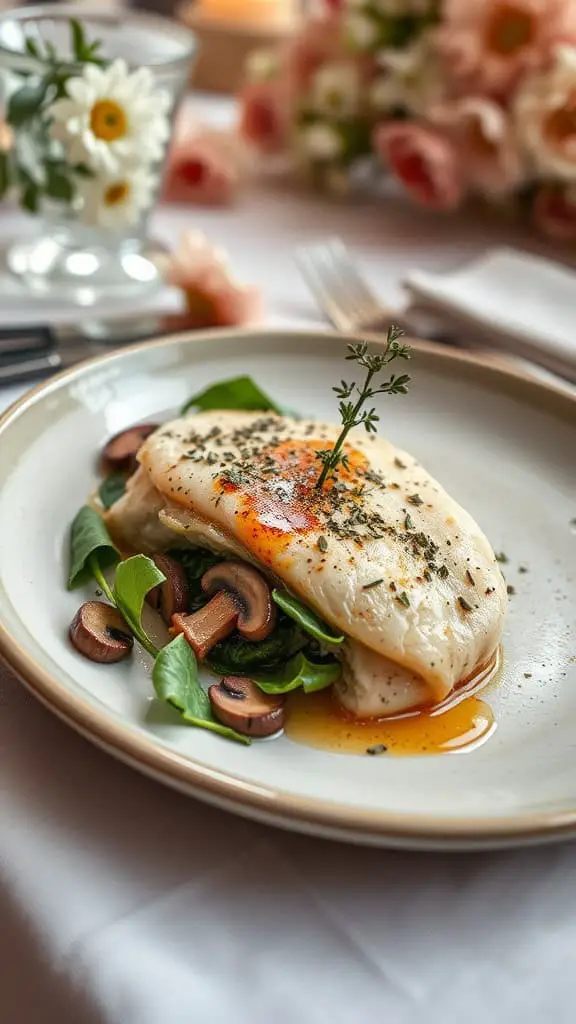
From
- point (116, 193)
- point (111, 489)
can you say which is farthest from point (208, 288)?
point (111, 489)

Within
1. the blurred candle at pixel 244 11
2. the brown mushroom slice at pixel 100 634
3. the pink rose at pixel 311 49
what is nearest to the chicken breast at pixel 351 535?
the brown mushroom slice at pixel 100 634

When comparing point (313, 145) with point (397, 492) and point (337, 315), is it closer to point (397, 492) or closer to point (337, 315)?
point (337, 315)

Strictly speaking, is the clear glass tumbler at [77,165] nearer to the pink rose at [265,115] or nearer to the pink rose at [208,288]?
the pink rose at [208,288]

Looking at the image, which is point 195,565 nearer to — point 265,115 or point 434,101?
point 434,101

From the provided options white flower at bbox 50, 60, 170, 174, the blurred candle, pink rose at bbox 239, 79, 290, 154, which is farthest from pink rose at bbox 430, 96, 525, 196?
the blurred candle

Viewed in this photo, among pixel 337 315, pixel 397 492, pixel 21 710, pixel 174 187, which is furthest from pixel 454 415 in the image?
Answer: pixel 174 187

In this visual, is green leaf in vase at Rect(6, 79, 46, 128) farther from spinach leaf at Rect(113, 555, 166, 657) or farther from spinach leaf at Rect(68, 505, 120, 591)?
spinach leaf at Rect(113, 555, 166, 657)
